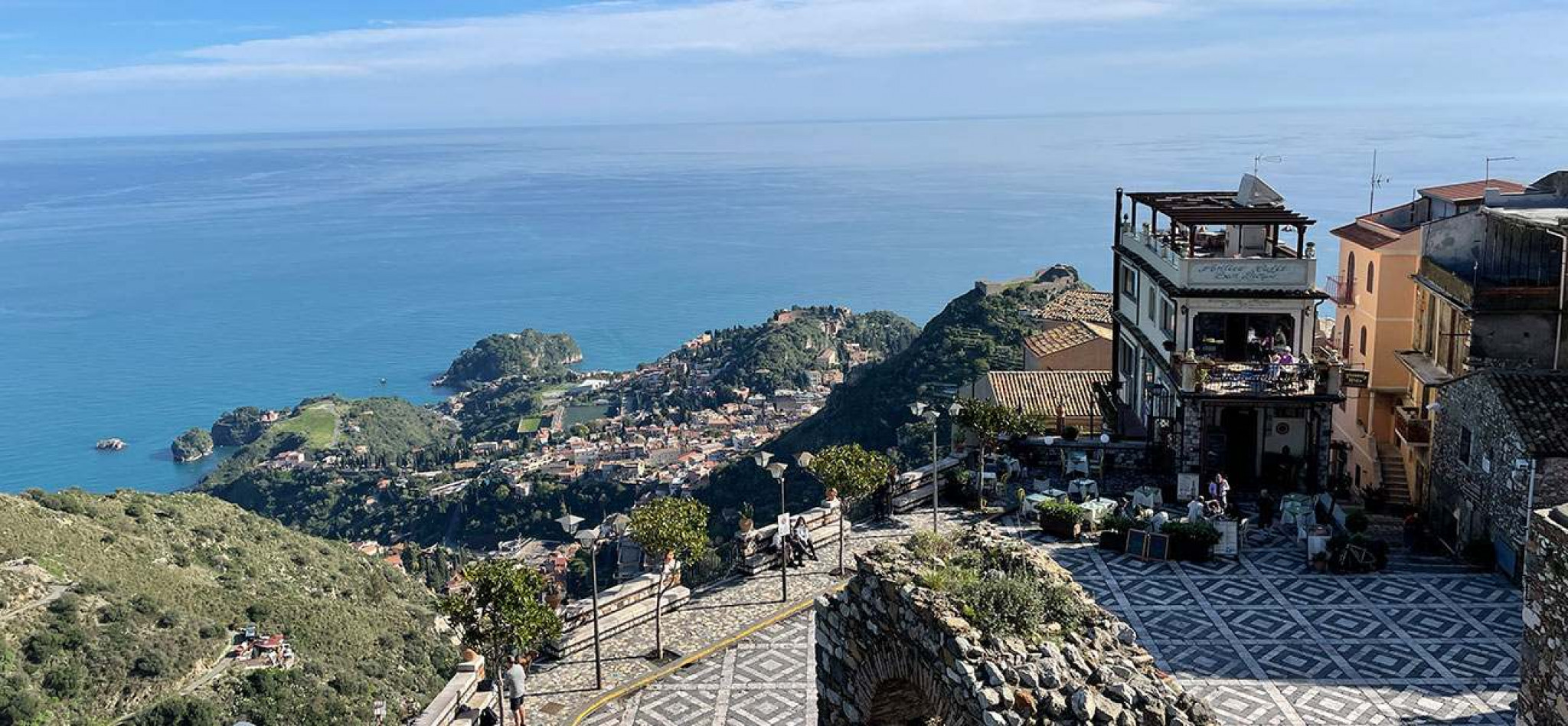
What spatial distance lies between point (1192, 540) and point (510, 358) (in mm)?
124850

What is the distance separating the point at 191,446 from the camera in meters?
118

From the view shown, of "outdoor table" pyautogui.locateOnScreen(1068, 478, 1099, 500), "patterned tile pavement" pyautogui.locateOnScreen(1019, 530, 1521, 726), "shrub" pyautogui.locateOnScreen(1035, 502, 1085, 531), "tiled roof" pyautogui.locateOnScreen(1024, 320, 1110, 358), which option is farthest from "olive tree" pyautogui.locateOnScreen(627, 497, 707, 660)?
"tiled roof" pyautogui.locateOnScreen(1024, 320, 1110, 358)

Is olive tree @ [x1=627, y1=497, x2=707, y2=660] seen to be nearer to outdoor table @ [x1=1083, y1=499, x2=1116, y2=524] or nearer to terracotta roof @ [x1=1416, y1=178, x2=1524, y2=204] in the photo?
outdoor table @ [x1=1083, y1=499, x2=1116, y2=524]

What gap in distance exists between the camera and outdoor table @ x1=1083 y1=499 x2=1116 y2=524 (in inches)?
849

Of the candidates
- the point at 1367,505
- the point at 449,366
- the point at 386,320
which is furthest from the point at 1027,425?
the point at 386,320

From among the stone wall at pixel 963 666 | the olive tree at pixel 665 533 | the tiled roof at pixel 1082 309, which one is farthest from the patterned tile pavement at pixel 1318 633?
the tiled roof at pixel 1082 309

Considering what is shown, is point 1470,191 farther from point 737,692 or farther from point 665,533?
point 737,692

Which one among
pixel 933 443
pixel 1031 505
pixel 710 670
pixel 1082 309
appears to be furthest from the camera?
pixel 1082 309

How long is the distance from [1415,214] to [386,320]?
16963 cm

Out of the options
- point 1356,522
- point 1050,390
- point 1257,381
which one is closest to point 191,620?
point 1050,390

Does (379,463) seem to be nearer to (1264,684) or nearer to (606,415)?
(606,415)

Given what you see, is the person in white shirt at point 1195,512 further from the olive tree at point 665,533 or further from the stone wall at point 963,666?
the stone wall at point 963,666

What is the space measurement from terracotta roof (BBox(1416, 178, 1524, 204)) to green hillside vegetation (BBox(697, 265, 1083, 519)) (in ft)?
89.2

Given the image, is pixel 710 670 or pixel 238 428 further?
pixel 238 428
